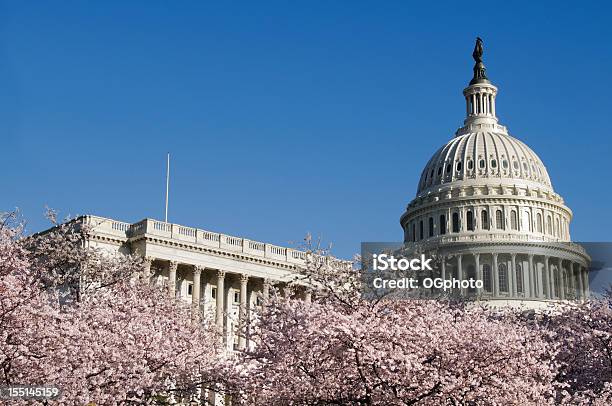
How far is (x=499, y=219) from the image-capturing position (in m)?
159

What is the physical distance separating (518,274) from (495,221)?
10358 millimetres

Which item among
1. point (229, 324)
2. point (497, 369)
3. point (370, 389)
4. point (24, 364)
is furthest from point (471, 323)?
point (229, 324)

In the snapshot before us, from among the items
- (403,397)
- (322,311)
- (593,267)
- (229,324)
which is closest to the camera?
(403,397)

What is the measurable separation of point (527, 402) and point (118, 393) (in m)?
14.7

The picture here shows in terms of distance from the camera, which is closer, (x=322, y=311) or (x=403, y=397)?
(x=403, y=397)

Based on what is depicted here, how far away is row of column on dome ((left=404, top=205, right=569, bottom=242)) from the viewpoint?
157875 mm

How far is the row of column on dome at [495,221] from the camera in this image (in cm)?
15788

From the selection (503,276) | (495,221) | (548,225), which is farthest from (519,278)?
(548,225)

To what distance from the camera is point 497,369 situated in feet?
105

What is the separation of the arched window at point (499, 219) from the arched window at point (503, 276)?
7152mm

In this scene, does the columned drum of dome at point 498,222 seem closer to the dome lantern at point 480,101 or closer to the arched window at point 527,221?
the arched window at point 527,221

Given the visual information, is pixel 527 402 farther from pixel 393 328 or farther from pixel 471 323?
pixel 393 328

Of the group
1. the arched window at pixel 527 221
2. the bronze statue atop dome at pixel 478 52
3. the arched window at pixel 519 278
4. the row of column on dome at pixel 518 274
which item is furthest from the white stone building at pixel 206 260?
the bronze statue atop dome at pixel 478 52

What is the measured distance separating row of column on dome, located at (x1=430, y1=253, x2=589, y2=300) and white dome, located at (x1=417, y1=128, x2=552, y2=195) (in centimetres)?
1425
